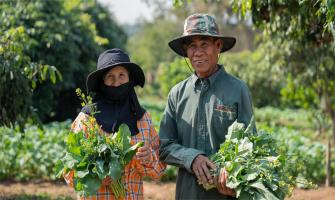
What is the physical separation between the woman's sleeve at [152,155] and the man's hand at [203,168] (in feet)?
0.97

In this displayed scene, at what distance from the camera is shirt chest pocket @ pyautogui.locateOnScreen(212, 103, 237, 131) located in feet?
10.8

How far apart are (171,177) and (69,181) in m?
5.29

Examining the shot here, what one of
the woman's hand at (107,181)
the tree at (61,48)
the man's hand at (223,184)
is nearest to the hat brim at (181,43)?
the man's hand at (223,184)

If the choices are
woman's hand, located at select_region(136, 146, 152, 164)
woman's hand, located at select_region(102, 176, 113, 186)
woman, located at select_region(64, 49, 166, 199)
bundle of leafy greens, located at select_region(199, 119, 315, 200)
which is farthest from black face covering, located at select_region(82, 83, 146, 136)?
bundle of leafy greens, located at select_region(199, 119, 315, 200)

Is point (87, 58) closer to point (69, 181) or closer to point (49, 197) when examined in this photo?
point (49, 197)

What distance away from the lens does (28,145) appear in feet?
27.5

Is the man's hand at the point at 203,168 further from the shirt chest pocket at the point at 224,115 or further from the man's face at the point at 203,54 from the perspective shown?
the man's face at the point at 203,54

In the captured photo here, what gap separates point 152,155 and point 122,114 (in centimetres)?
32

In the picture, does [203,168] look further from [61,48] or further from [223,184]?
[61,48]

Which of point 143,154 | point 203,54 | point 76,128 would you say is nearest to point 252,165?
point 143,154

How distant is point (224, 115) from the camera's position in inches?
130

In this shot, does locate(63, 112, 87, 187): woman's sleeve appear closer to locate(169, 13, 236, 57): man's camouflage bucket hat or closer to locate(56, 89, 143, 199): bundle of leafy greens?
locate(56, 89, 143, 199): bundle of leafy greens

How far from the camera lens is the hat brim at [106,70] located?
3.36 metres

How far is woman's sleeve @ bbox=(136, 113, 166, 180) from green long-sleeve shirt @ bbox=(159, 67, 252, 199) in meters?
0.05
